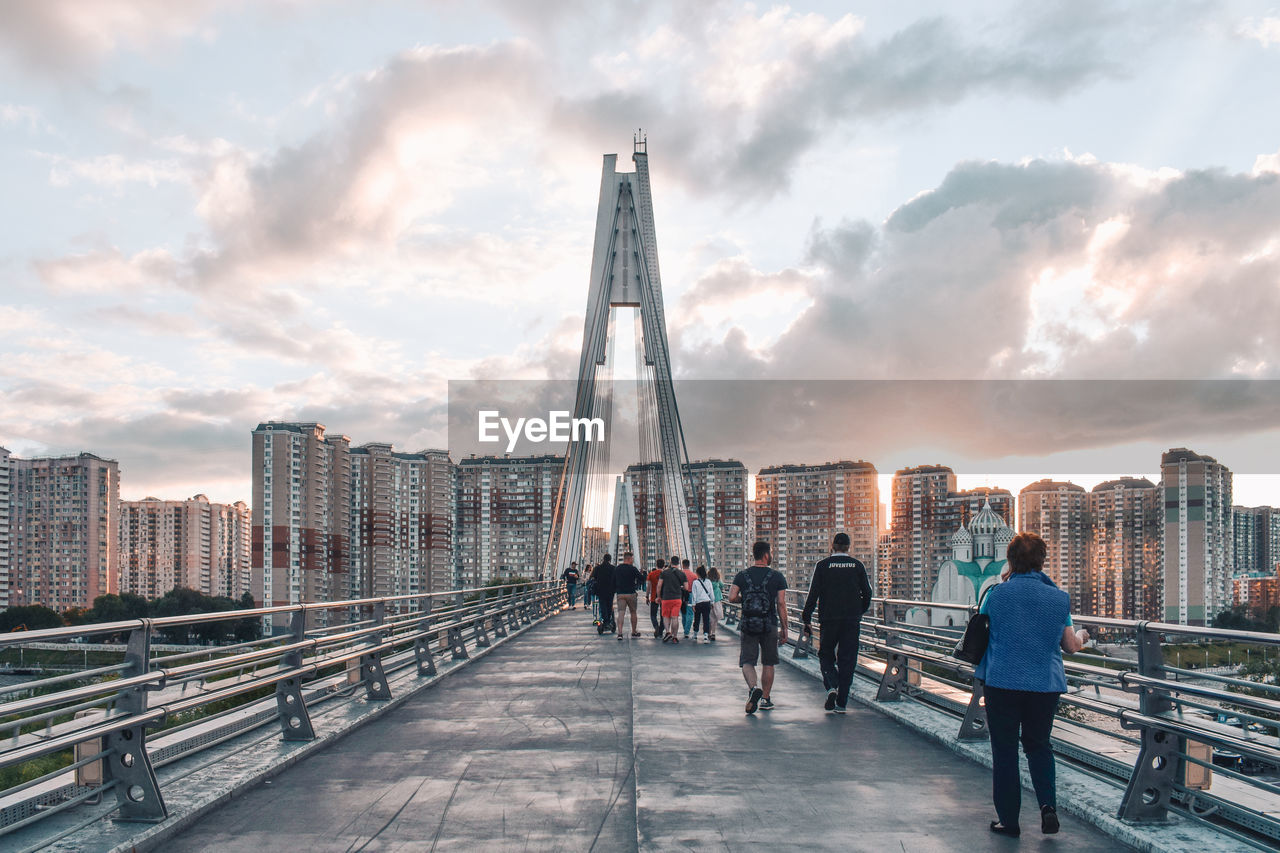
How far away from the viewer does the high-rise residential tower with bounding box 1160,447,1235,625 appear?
76.1m

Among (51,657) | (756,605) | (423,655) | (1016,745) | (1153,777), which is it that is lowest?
(51,657)

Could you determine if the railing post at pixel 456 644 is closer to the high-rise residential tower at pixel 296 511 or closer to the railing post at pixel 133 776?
the railing post at pixel 133 776

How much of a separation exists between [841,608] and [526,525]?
2981 inches

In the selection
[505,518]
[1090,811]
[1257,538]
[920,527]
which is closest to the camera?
[1090,811]

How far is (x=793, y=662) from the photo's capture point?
1411 cm

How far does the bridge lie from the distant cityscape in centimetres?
6282

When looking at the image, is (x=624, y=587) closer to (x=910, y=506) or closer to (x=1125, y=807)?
(x=1125, y=807)

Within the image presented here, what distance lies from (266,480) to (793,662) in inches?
2647

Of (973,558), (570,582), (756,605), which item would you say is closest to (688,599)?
(756,605)

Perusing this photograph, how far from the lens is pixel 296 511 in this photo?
246ft

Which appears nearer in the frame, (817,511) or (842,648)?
(842,648)

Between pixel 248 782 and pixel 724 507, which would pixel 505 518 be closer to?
pixel 724 507

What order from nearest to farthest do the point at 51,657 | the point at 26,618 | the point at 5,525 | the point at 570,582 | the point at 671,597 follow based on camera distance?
the point at 671,597 < the point at 570,582 < the point at 26,618 < the point at 5,525 < the point at 51,657

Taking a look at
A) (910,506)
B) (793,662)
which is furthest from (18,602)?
(793,662)
